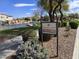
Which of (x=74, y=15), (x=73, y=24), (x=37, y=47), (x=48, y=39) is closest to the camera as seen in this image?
(x=37, y=47)

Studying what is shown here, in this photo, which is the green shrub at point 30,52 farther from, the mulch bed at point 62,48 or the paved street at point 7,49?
the paved street at point 7,49

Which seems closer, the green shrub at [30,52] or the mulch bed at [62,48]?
the green shrub at [30,52]

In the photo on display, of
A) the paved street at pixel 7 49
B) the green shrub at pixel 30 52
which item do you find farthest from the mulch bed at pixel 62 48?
the green shrub at pixel 30 52

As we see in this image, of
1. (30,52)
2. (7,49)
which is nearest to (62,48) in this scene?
(7,49)

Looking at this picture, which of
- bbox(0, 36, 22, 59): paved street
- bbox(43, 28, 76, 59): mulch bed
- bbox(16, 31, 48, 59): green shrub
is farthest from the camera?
bbox(0, 36, 22, 59): paved street

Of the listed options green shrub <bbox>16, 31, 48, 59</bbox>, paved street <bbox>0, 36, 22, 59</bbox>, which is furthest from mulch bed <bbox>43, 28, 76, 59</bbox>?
green shrub <bbox>16, 31, 48, 59</bbox>

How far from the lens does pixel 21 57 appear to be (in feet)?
Answer: 20.6

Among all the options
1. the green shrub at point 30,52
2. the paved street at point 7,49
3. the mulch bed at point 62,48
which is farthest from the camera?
the paved street at point 7,49

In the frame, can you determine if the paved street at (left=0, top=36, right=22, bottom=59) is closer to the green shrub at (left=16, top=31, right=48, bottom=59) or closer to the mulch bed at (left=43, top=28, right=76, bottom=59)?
the mulch bed at (left=43, top=28, right=76, bottom=59)

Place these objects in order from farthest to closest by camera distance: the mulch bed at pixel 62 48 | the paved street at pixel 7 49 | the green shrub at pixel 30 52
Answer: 1. the paved street at pixel 7 49
2. the mulch bed at pixel 62 48
3. the green shrub at pixel 30 52

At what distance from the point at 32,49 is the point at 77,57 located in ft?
12.0

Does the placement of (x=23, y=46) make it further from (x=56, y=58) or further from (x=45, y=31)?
(x=45, y=31)

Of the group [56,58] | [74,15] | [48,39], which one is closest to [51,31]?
[56,58]

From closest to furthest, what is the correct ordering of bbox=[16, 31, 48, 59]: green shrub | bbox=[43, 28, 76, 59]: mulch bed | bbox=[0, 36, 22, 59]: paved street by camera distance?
bbox=[16, 31, 48, 59]: green shrub
bbox=[43, 28, 76, 59]: mulch bed
bbox=[0, 36, 22, 59]: paved street
